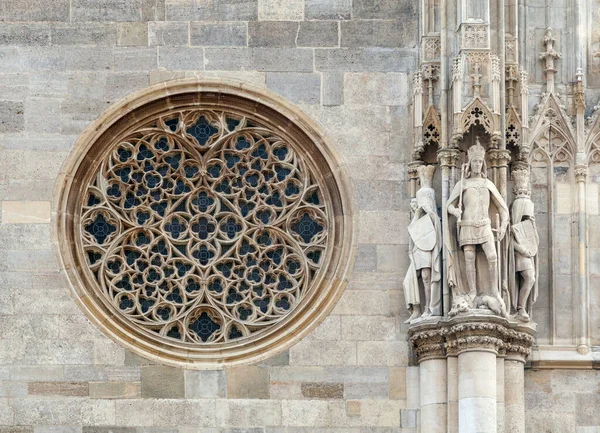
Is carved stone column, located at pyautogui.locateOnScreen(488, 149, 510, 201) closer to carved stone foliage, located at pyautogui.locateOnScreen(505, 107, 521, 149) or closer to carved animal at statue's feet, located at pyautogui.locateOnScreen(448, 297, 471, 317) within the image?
carved stone foliage, located at pyautogui.locateOnScreen(505, 107, 521, 149)

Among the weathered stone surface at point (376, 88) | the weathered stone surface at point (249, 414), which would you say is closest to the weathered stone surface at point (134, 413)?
the weathered stone surface at point (249, 414)

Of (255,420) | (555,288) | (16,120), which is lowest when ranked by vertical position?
(255,420)

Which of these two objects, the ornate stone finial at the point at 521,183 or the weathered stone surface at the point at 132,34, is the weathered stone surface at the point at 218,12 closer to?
the weathered stone surface at the point at 132,34

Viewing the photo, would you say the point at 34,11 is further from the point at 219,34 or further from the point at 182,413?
the point at 182,413

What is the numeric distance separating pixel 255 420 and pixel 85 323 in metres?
2.32

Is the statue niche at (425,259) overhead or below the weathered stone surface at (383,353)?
overhead

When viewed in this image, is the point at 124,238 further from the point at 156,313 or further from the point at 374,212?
the point at 374,212

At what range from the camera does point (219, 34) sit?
26.1 meters

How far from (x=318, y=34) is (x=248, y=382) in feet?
14.2

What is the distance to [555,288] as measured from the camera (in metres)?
25.4

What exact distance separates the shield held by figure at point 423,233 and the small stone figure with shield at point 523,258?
931mm

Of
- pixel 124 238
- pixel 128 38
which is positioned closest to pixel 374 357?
pixel 124 238

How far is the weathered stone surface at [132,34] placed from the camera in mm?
26062

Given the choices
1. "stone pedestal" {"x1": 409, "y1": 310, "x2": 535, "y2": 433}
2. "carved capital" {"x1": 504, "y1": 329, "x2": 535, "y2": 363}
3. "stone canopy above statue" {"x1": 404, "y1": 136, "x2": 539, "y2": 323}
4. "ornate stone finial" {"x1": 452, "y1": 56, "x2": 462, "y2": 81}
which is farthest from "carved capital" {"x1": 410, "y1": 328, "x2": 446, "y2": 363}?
"ornate stone finial" {"x1": 452, "y1": 56, "x2": 462, "y2": 81}
